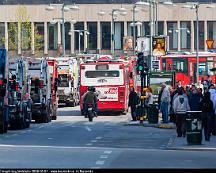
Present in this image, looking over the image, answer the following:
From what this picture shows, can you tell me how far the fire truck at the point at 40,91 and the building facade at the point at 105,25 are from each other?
216 ft

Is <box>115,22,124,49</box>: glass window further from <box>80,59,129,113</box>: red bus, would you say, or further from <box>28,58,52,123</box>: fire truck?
<box>28,58,52,123</box>: fire truck

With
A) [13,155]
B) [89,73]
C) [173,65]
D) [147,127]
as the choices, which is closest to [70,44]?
[173,65]

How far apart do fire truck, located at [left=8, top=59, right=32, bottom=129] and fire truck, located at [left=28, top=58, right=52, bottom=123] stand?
3077 millimetres

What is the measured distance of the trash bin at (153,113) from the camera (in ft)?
171

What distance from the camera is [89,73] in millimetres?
64438

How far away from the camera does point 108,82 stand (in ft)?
209

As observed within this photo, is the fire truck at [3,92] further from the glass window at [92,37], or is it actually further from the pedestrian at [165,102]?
the glass window at [92,37]

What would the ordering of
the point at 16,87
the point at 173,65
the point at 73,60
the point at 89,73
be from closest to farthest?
1. the point at 16,87
2. the point at 89,73
3. the point at 73,60
4. the point at 173,65

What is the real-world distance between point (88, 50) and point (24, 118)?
3020 inches

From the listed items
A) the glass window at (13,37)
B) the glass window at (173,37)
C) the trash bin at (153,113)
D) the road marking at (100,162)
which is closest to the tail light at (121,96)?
the trash bin at (153,113)

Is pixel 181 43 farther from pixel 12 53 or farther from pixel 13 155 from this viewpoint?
pixel 13 155

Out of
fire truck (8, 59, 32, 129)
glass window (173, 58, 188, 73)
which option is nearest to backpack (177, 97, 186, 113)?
fire truck (8, 59, 32, 129)

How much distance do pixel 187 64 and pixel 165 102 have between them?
35.2 meters

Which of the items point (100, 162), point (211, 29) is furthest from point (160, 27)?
point (100, 162)
